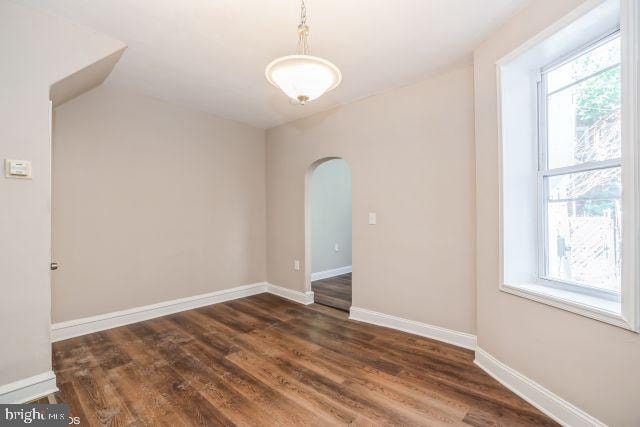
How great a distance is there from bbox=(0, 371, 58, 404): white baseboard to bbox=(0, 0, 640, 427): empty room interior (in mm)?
15

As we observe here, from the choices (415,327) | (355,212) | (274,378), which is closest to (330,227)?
(355,212)

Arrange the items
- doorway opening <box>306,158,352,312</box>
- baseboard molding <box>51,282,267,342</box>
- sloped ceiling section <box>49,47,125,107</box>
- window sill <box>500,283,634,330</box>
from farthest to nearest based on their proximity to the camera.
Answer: doorway opening <box>306,158,352,312</box>
baseboard molding <box>51,282,267,342</box>
sloped ceiling section <box>49,47,125,107</box>
window sill <box>500,283,634,330</box>

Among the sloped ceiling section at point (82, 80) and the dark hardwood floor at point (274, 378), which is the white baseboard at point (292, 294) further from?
the sloped ceiling section at point (82, 80)

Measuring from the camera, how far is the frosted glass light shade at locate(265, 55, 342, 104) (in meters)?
1.42

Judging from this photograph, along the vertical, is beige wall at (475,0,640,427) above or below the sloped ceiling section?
below

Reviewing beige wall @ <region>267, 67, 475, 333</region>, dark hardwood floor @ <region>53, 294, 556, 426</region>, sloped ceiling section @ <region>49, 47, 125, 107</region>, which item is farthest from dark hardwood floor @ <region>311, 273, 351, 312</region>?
sloped ceiling section @ <region>49, 47, 125, 107</region>

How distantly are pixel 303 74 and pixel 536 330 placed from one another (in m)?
2.19

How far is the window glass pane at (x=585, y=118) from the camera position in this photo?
1.65 meters

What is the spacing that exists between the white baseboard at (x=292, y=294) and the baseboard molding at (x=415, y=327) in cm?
77

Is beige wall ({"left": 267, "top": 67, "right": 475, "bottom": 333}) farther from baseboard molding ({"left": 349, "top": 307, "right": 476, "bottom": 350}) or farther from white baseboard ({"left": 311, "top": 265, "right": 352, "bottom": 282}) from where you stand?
white baseboard ({"left": 311, "top": 265, "right": 352, "bottom": 282})

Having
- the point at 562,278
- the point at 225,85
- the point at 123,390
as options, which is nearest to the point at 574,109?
the point at 562,278

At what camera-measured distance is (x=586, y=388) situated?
1545 millimetres

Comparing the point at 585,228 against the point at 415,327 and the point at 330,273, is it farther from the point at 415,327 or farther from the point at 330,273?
the point at 330,273

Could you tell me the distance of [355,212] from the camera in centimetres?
342
